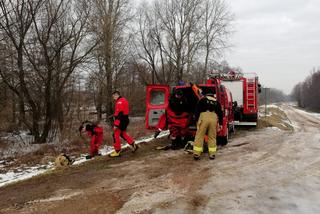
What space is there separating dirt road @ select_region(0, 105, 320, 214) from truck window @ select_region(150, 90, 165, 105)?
2.38 meters

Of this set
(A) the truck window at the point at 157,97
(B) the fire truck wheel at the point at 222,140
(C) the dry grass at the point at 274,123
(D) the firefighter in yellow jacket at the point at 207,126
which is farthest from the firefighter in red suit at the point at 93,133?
(C) the dry grass at the point at 274,123

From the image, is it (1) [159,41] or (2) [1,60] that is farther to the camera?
(1) [159,41]

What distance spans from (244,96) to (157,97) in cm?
851

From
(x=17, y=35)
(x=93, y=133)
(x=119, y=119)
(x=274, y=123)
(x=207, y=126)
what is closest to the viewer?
(x=207, y=126)

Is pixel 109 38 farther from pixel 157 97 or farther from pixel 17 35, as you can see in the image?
pixel 157 97

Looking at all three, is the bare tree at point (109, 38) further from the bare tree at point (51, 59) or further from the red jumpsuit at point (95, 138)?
the red jumpsuit at point (95, 138)

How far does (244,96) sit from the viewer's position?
1934cm

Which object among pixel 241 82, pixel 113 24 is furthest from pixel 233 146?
pixel 113 24

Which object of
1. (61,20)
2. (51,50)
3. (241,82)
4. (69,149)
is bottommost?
(69,149)

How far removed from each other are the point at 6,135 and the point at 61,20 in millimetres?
6422

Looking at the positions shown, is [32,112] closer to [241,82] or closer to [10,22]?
[10,22]

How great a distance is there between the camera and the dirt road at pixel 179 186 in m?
5.61

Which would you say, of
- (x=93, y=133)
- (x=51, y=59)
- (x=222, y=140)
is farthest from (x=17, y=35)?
(x=222, y=140)

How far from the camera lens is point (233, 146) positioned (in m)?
11.8
